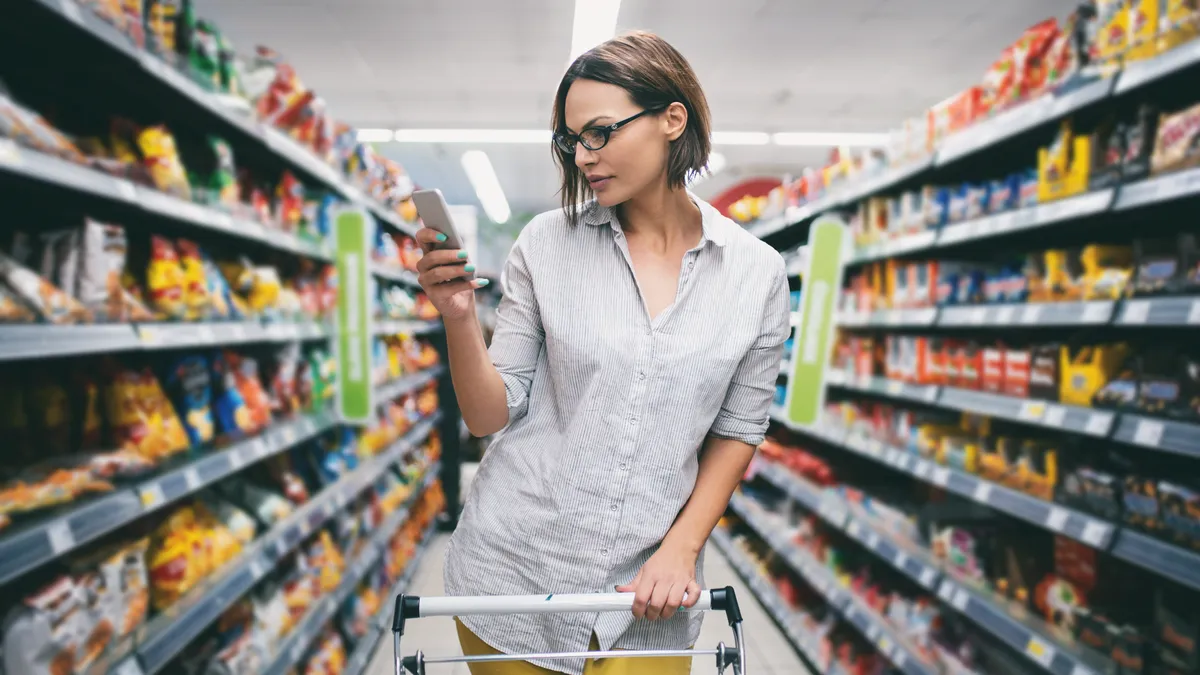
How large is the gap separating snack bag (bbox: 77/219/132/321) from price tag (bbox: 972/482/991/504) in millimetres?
2279

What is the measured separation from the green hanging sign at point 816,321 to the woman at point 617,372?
652mm

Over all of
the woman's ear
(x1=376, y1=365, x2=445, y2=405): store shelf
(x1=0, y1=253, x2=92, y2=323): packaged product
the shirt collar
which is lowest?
(x1=376, y1=365, x2=445, y2=405): store shelf

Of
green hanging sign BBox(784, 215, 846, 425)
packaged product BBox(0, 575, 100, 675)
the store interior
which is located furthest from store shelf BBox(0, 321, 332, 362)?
green hanging sign BBox(784, 215, 846, 425)

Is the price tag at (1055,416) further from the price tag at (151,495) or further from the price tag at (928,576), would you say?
the price tag at (151,495)

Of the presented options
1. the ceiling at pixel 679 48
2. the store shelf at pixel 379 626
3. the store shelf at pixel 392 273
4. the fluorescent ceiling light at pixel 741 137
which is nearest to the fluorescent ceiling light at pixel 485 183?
the ceiling at pixel 679 48

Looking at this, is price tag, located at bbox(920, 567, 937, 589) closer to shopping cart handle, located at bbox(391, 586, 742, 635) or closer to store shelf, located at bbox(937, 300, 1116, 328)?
store shelf, located at bbox(937, 300, 1116, 328)

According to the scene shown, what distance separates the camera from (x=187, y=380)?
1905mm

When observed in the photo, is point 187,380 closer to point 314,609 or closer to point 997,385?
point 314,609

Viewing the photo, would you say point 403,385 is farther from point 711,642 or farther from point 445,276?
point 445,276

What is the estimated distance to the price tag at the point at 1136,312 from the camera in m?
1.61

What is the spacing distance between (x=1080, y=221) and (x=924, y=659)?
1485mm

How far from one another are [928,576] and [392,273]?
106 inches

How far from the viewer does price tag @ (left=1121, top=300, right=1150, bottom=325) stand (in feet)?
5.30

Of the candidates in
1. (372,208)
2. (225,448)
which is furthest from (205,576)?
(372,208)
